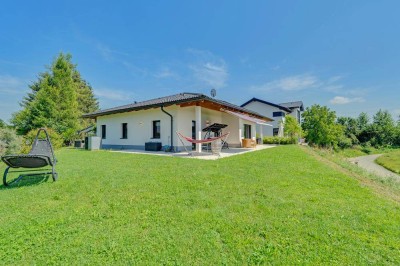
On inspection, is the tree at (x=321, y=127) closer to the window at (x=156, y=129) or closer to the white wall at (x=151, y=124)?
the white wall at (x=151, y=124)

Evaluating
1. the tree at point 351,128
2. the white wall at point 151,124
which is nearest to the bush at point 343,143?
the tree at point 351,128

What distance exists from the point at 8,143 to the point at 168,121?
1308 centimetres

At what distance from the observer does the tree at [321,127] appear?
26.7m

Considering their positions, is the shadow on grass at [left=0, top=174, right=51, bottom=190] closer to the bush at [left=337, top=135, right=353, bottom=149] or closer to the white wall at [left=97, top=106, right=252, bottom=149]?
the white wall at [left=97, top=106, right=252, bottom=149]

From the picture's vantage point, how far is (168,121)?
15.3 metres

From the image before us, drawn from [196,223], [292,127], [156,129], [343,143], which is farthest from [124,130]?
[343,143]

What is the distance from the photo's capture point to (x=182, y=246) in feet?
9.13

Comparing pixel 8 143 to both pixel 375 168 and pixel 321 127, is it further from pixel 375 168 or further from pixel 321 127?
pixel 375 168

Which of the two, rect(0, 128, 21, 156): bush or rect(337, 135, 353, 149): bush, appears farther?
rect(337, 135, 353, 149): bush

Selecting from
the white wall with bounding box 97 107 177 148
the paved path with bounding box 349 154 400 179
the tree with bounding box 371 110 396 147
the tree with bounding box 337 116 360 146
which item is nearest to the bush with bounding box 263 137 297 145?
the paved path with bounding box 349 154 400 179

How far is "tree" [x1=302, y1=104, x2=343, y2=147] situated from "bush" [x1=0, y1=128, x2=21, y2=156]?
33.7 meters

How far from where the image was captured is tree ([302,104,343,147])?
26.7 metres

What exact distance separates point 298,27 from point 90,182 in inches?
641

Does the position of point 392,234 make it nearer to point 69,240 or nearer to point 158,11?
point 69,240
